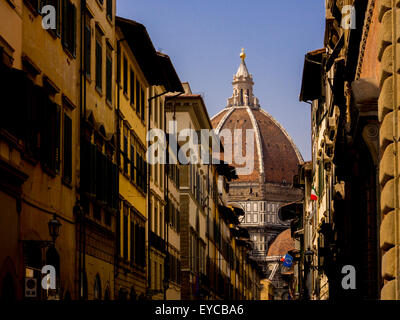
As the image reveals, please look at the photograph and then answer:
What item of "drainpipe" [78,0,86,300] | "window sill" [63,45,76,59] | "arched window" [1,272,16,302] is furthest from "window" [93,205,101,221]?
"arched window" [1,272,16,302]

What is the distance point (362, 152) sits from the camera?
1003 inches

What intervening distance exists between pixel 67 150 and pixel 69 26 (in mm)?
3027

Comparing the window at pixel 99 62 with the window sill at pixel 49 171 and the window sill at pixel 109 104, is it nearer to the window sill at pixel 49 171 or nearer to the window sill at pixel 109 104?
the window sill at pixel 109 104

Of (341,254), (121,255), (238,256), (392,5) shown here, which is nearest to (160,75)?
(121,255)

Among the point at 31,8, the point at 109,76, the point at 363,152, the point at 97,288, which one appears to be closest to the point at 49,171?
the point at 31,8

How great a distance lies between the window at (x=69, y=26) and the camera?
26944mm

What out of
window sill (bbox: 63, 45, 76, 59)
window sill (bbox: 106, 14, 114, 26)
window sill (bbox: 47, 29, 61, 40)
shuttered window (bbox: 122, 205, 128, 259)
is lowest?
shuttered window (bbox: 122, 205, 128, 259)

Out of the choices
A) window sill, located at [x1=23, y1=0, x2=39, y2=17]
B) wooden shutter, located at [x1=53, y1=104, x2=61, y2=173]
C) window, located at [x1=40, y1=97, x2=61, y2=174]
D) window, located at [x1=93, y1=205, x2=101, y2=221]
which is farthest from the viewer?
window, located at [x1=93, y1=205, x2=101, y2=221]

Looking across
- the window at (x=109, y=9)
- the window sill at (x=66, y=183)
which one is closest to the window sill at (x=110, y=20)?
the window at (x=109, y=9)

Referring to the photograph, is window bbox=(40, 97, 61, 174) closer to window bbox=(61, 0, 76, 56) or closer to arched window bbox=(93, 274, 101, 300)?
window bbox=(61, 0, 76, 56)

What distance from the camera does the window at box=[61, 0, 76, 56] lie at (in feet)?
88.4

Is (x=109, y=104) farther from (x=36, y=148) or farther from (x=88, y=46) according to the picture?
(x=36, y=148)

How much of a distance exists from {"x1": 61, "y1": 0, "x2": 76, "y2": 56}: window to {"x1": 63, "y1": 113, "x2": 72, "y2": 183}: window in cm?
178
